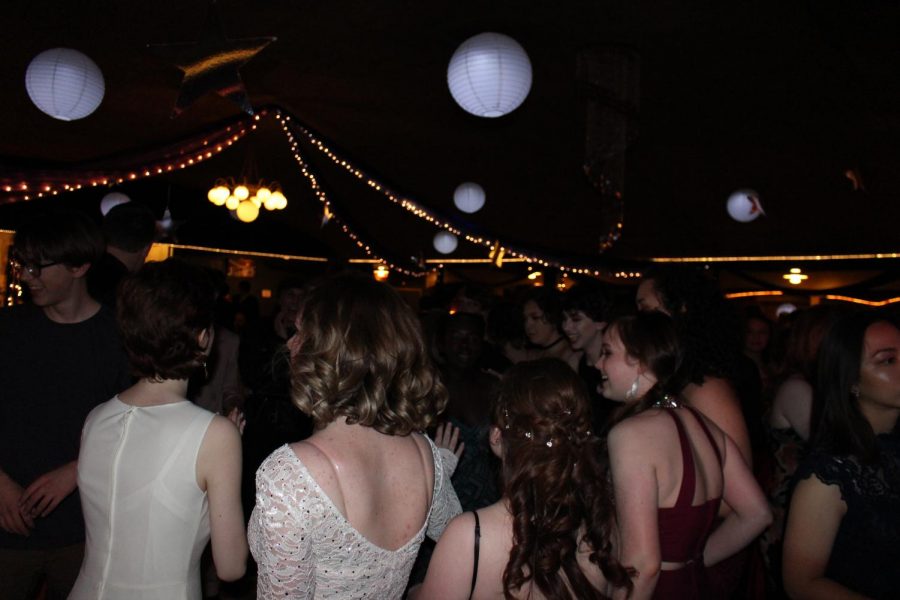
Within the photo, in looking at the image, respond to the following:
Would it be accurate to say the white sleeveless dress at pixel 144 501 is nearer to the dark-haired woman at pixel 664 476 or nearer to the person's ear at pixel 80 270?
the person's ear at pixel 80 270

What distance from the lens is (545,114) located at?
6.90 m

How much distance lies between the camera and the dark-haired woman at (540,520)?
134 centimetres

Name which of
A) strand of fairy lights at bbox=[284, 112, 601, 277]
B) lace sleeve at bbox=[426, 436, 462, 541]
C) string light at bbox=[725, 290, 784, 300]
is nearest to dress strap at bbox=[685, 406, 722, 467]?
lace sleeve at bbox=[426, 436, 462, 541]

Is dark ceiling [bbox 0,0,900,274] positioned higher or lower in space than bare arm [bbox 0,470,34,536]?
higher

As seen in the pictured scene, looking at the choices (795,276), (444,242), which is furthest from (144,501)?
(795,276)

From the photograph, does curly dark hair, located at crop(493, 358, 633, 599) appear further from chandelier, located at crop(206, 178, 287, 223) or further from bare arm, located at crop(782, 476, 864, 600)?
chandelier, located at crop(206, 178, 287, 223)

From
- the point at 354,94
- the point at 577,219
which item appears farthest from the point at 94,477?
the point at 577,219

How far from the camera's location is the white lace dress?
1.20 m

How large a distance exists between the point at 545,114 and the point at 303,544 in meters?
6.30

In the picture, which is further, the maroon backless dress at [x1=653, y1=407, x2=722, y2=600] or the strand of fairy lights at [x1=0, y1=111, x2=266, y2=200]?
the strand of fairy lights at [x1=0, y1=111, x2=266, y2=200]

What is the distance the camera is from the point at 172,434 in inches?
56.7

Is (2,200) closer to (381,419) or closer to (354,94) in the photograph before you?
(381,419)

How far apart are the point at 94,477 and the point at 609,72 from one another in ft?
14.1

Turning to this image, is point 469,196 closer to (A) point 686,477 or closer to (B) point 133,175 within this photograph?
(B) point 133,175
